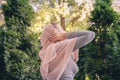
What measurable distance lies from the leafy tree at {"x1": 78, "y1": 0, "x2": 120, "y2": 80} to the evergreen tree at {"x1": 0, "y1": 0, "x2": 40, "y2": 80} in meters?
0.82

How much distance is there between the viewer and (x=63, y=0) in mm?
9211

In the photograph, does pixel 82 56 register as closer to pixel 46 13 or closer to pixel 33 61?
pixel 33 61

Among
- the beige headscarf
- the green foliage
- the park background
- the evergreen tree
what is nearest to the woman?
the beige headscarf

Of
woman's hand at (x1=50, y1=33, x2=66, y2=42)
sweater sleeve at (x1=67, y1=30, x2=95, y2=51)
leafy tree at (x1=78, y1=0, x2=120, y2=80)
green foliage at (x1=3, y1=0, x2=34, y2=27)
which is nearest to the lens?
sweater sleeve at (x1=67, y1=30, x2=95, y2=51)

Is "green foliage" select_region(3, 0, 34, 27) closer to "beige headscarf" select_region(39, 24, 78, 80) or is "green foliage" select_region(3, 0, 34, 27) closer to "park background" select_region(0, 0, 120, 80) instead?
"park background" select_region(0, 0, 120, 80)

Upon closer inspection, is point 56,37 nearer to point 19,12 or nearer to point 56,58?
point 56,58

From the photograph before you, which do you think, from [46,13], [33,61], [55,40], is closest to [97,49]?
[33,61]

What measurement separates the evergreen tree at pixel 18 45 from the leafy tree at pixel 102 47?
82 cm

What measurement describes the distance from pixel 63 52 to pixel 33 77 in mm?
2346

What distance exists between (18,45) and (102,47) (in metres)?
1.36

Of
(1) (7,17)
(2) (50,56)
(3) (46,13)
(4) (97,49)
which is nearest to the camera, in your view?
(2) (50,56)

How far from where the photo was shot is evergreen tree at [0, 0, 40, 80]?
546cm

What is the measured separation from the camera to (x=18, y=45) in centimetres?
575

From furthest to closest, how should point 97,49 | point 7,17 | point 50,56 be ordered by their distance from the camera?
point 7,17
point 97,49
point 50,56
